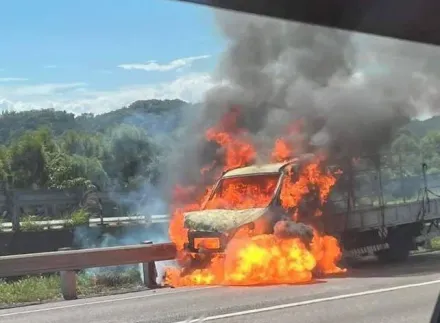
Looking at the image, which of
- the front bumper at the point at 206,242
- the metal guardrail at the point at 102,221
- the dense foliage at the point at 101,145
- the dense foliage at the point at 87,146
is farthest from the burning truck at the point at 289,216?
the dense foliage at the point at 87,146

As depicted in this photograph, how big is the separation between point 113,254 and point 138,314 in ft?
11.0

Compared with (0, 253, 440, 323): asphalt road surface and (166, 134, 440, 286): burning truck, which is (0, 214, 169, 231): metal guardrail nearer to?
(166, 134, 440, 286): burning truck

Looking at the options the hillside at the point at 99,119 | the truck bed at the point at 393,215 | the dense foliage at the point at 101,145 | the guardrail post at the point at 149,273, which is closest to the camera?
the guardrail post at the point at 149,273

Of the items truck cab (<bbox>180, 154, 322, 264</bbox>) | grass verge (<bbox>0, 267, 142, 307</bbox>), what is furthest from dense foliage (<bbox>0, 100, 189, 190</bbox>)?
grass verge (<bbox>0, 267, 142, 307</bbox>)

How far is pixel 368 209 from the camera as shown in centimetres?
1509

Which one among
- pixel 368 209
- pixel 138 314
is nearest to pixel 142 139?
pixel 368 209

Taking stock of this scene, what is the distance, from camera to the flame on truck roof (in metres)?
13.5

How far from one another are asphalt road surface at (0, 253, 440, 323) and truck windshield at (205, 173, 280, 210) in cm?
195

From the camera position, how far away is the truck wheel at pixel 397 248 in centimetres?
1616

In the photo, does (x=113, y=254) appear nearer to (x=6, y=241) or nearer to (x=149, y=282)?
(x=149, y=282)


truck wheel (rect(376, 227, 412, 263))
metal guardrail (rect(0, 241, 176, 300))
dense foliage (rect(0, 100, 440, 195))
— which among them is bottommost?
truck wheel (rect(376, 227, 412, 263))

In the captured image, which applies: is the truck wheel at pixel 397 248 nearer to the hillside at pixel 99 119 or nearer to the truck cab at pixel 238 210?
the truck cab at pixel 238 210

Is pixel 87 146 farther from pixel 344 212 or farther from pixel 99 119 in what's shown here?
pixel 344 212

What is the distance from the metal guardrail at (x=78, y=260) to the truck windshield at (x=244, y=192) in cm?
128
